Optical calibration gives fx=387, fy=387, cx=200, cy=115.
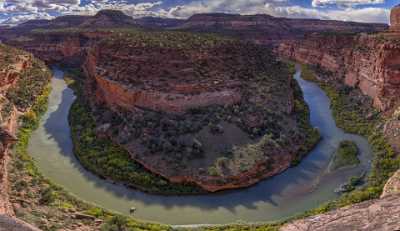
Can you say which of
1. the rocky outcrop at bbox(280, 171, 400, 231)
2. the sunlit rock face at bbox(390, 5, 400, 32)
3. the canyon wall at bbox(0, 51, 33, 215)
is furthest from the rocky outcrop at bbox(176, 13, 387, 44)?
the rocky outcrop at bbox(280, 171, 400, 231)

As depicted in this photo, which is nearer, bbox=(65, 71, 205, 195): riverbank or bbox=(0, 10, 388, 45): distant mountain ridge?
Result: bbox=(65, 71, 205, 195): riverbank

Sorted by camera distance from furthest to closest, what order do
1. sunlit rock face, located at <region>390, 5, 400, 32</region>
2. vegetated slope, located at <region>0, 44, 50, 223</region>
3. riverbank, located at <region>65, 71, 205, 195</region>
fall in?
sunlit rock face, located at <region>390, 5, 400, 32</region> < vegetated slope, located at <region>0, 44, 50, 223</region> < riverbank, located at <region>65, 71, 205, 195</region>

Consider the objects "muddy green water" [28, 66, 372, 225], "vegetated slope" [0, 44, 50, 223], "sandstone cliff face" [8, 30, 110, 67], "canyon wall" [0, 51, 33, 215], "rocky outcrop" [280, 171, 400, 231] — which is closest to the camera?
"rocky outcrop" [280, 171, 400, 231]

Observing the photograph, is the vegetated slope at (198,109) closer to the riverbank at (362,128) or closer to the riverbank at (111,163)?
the riverbank at (111,163)

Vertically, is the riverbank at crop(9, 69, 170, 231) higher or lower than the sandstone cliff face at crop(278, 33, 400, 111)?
lower

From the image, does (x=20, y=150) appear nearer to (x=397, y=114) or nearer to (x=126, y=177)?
(x=126, y=177)

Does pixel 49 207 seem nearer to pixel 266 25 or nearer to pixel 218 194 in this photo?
pixel 218 194

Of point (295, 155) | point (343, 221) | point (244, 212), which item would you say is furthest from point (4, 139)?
point (295, 155)

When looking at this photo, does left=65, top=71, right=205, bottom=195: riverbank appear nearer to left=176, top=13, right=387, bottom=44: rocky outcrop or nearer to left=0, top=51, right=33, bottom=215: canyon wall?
left=0, top=51, right=33, bottom=215: canyon wall
